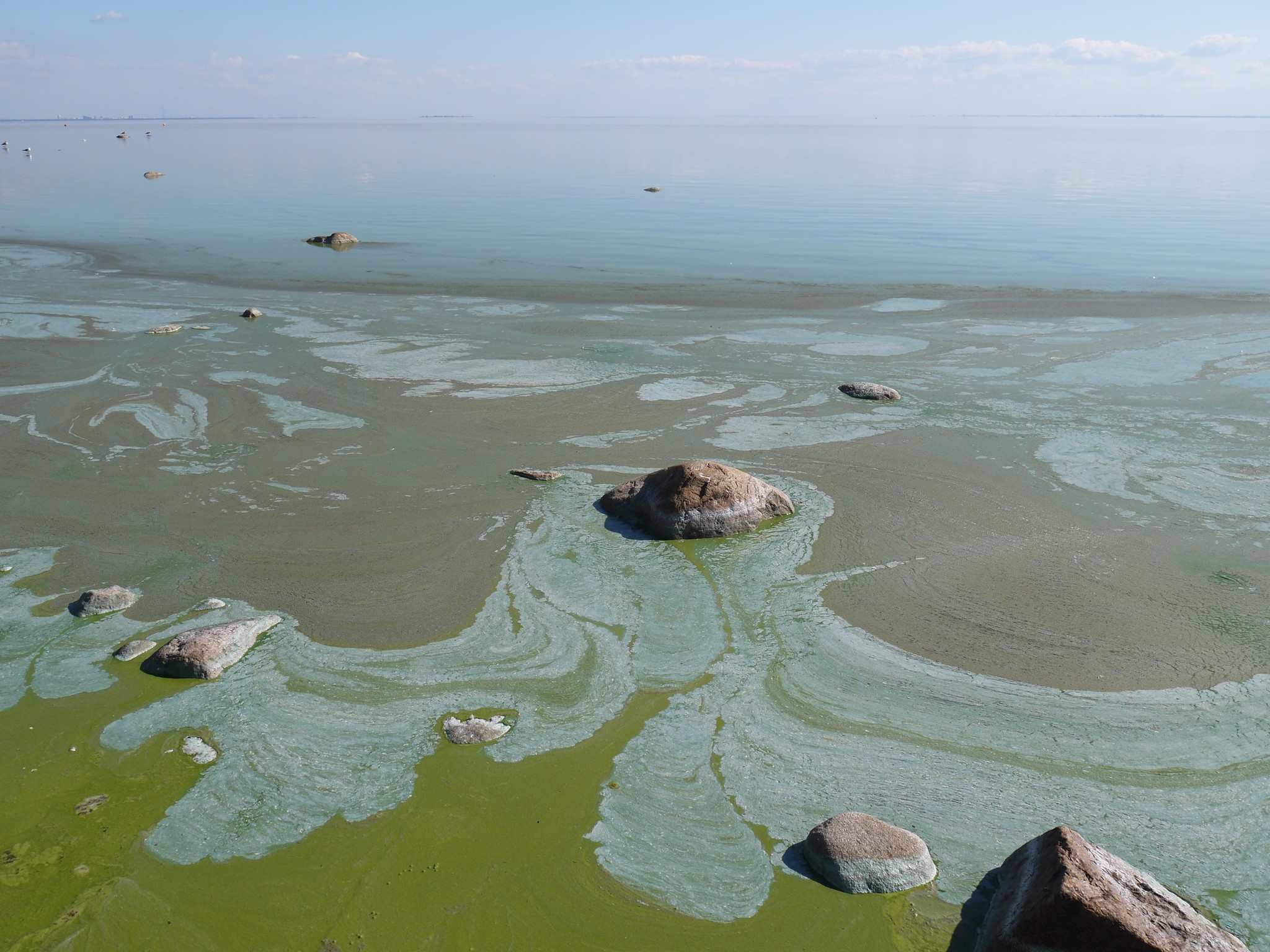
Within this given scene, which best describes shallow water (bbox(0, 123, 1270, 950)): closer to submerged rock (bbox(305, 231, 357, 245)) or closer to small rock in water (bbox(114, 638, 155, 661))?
small rock in water (bbox(114, 638, 155, 661))

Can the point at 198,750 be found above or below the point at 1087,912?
below

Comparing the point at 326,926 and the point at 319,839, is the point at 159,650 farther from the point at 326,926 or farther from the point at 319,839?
the point at 326,926

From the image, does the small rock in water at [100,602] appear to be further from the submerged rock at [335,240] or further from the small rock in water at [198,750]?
the submerged rock at [335,240]

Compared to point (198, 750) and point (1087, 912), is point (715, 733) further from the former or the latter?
point (198, 750)

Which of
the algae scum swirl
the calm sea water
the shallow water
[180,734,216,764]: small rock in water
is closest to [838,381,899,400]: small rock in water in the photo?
the shallow water

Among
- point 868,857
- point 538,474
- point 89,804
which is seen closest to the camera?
point 868,857

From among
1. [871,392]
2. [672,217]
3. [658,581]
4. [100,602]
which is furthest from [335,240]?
[658,581]

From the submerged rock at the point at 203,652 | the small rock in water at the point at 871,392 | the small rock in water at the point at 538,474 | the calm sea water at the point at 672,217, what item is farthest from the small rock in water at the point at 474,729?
the calm sea water at the point at 672,217
